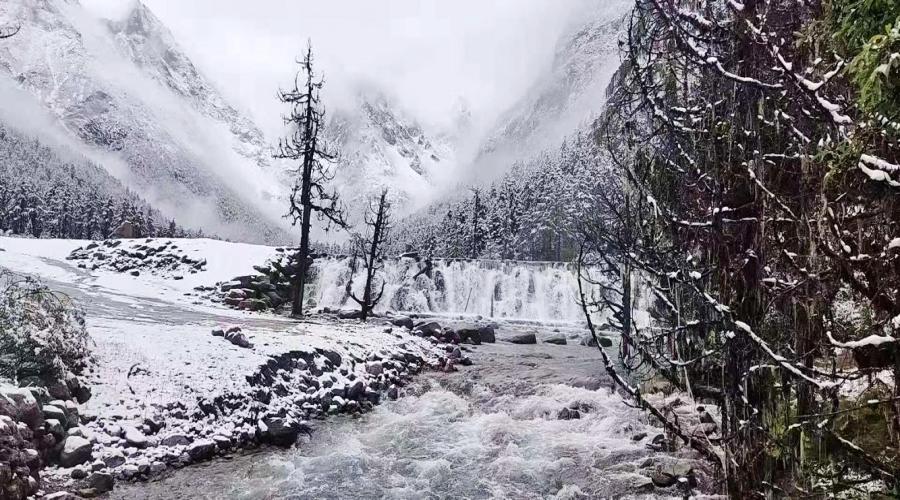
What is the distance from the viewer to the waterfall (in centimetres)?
4519

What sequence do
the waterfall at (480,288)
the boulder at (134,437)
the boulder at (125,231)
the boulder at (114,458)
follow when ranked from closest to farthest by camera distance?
the boulder at (114,458) → the boulder at (134,437) → the waterfall at (480,288) → the boulder at (125,231)

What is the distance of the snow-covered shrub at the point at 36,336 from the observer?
835 centimetres

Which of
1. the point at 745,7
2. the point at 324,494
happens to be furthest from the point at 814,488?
the point at 324,494

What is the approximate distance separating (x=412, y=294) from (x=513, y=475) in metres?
36.3

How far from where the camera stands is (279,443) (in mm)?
10516

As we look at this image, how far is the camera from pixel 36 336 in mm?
8859

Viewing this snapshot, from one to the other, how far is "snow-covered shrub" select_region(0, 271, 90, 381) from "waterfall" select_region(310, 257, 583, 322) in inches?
1341

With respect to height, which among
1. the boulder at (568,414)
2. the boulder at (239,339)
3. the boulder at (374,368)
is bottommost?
the boulder at (568,414)

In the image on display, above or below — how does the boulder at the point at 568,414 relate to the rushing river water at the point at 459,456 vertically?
above

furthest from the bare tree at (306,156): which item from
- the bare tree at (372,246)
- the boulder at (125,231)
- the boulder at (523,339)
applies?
the boulder at (125,231)

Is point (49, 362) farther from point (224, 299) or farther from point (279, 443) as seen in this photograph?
point (224, 299)

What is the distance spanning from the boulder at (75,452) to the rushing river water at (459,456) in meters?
0.82

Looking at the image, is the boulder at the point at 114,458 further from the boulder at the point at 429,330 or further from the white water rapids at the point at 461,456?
the boulder at the point at 429,330

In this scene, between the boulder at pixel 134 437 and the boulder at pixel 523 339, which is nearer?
the boulder at pixel 134 437
